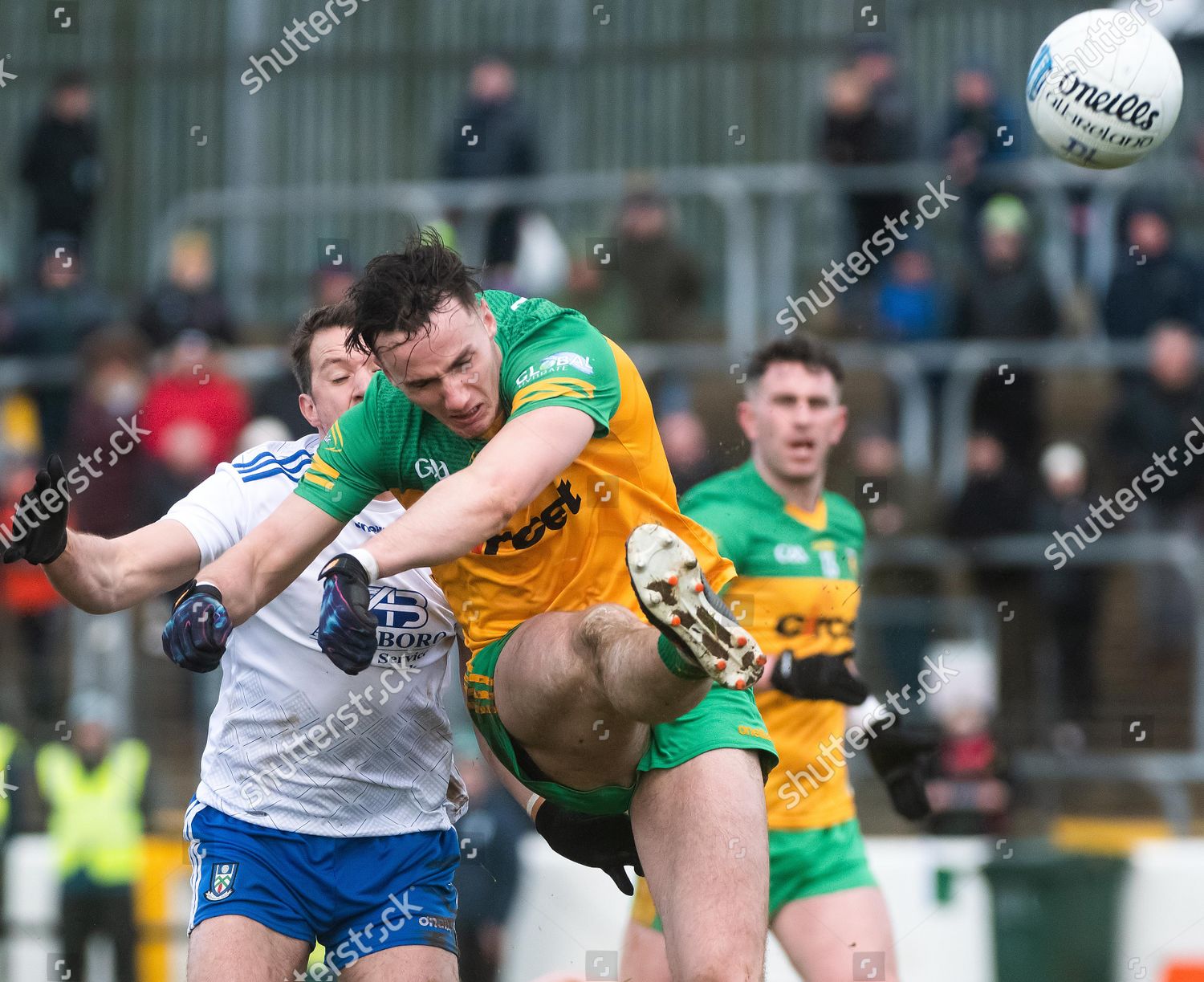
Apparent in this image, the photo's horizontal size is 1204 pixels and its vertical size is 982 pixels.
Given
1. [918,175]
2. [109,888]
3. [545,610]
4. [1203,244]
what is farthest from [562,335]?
[1203,244]

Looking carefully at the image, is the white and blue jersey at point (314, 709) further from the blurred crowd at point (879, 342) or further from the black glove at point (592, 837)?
the blurred crowd at point (879, 342)

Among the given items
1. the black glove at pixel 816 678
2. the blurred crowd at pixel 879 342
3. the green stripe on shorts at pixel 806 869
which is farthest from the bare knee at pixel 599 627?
the blurred crowd at pixel 879 342

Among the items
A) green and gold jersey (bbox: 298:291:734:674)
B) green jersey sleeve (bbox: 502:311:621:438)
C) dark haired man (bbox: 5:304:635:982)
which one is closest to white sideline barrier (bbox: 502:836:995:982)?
dark haired man (bbox: 5:304:635:982)

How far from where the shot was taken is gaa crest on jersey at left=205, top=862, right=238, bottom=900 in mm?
4844

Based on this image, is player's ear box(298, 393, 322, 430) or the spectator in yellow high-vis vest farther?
the spectator in yellow high-vis vest

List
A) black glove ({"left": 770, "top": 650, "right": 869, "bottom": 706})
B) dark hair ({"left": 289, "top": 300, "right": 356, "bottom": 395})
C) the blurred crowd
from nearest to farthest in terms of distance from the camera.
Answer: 1. dark hair ({"left": 289, "top": 300, "right": 356, "bottom": 395})
2. black glove ({"left": 770, "top": 650, "right": 869, "bottom": 706})
3. the blurred crowd

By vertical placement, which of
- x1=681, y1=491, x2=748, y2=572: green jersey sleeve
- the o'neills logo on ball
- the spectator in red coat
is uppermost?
the o'neills logo on ball

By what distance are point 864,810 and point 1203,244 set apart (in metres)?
5.27

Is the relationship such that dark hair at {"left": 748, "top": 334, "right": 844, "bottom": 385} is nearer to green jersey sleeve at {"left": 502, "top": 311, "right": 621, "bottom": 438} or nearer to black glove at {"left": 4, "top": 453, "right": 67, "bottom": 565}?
green jersey sleeve at {"left": 502, "top": 311, "right": 621, "bottom": 438}

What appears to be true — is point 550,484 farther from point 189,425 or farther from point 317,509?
point 189,425

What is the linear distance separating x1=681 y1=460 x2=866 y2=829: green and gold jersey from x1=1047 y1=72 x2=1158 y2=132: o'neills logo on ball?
70.5 inches

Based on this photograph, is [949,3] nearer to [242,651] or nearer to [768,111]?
[768,111]

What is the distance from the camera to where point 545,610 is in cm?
484

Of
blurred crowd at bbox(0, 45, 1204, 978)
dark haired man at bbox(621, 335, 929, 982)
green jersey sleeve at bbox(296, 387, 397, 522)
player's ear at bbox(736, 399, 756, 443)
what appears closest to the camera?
green jersey sleeve at bbox(296, 387, 397, 522)
